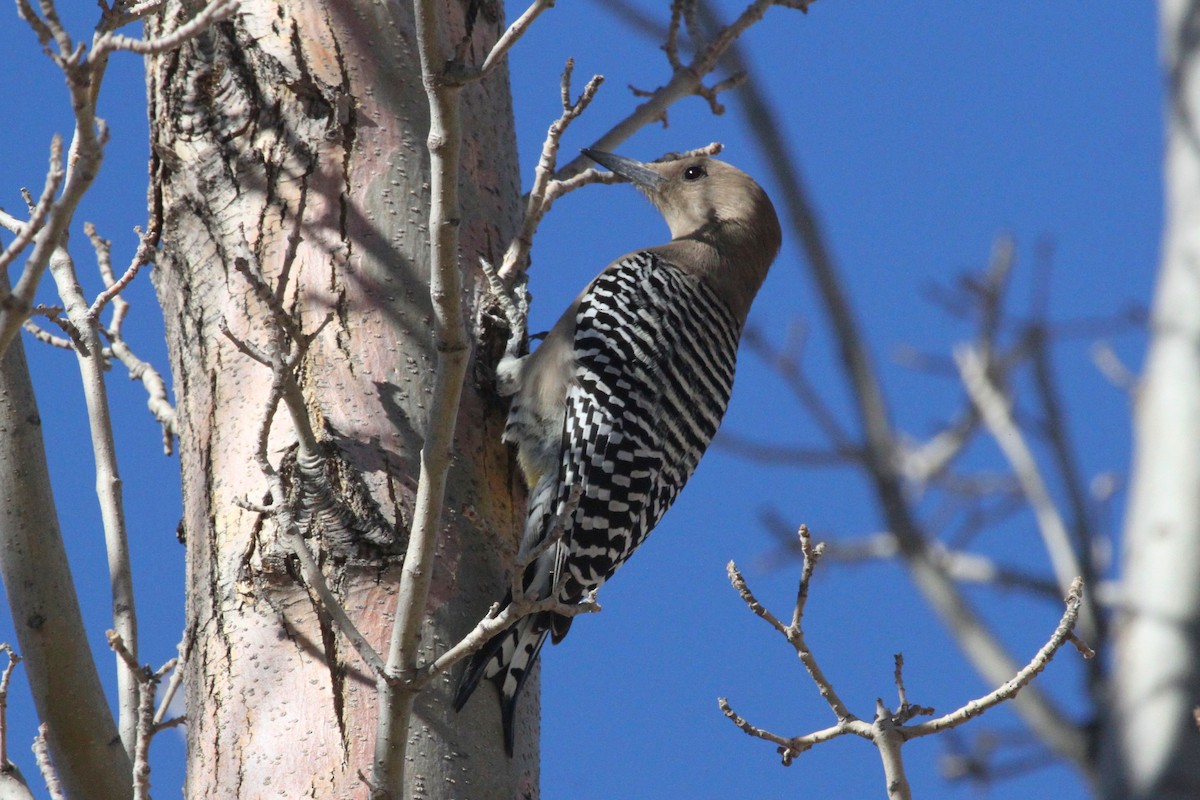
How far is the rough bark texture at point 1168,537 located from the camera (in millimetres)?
1464

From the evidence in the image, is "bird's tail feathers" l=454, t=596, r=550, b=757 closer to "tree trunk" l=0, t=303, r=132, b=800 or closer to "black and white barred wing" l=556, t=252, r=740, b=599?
"black and white barred wing" l=556, t=252, r=740, b=599

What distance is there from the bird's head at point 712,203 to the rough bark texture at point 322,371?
179 centimetres

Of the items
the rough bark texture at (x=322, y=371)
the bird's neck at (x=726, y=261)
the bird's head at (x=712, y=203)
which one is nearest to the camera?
the rough bark texture at (x=322, y=371)

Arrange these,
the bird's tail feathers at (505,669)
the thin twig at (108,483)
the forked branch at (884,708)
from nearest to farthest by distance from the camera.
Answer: the forked branch at (884,708)
the bird's tail feathers at (505,669)
the thin twig at (108,483)

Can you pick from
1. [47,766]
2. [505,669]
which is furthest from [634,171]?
[47,766]

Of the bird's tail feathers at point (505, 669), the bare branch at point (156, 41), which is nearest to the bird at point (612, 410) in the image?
the bird's tail feathers at point (505, 669)

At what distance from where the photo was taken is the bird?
13.6 ft

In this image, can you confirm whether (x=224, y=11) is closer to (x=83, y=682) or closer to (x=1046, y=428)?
(x=1046, y=428)

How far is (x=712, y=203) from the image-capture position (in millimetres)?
6527

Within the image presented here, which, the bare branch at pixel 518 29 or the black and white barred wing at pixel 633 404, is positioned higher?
the black and white barred wing at pixel 633 404

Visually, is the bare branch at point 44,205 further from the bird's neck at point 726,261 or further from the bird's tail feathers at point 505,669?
the bird's neck at point 726,261

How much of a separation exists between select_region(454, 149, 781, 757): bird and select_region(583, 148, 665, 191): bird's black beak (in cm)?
4

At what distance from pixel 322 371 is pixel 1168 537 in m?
2.46

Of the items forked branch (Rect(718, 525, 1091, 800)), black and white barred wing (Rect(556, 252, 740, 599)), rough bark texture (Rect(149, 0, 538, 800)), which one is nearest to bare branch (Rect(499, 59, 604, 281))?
rough bark texture (Rect(149, 0, 538, 800))
